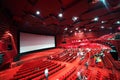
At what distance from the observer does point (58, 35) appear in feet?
60.8

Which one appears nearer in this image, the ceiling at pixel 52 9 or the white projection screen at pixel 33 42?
the ceiling at pixel 52 9

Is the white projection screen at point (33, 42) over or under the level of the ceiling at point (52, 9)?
under

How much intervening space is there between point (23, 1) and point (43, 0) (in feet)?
3.76

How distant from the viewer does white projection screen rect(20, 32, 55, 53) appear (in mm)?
9809

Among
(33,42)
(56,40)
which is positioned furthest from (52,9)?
(56,40)

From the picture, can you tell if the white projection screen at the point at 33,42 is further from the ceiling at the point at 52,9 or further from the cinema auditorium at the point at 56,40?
the ceiling at the point at 52,9

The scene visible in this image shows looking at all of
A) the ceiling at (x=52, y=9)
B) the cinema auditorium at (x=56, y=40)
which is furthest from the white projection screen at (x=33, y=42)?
the ceiling at (x=52, y=9)

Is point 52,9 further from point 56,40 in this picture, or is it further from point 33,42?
point 56,40

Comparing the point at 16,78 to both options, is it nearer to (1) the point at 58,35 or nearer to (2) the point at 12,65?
(2) the point at 12,65

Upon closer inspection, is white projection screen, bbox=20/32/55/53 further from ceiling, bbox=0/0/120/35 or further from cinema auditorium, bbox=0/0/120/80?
ceiling, bbox=0/0/120/35

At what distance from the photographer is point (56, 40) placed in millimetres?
18500

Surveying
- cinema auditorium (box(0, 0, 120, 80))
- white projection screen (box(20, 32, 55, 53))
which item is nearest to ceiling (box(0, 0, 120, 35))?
cinema auditorium (box(0, 0, 120, 80))

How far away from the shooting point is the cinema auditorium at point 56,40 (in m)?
4.66

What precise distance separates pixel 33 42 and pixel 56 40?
750 cm
